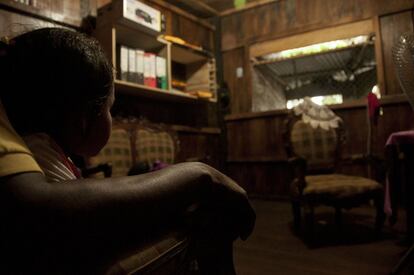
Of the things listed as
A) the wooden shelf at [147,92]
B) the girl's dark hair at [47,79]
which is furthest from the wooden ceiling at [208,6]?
the girl's dark hair at [47,79]

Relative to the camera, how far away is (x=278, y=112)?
394cm

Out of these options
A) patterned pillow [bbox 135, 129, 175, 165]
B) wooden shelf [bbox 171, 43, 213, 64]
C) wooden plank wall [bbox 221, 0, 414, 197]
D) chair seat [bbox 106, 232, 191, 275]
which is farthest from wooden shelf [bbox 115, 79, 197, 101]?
chair seat [bbox 106, 232, 191, 275]

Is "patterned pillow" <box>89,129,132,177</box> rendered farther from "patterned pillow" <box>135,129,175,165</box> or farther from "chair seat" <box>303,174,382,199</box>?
"chair seat" <box>303,174,382,199</box>

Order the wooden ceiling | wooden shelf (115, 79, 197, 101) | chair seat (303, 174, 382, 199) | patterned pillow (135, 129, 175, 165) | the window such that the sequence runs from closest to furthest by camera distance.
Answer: chair seat (303, 174, 382, 199) → patterned pillow (135, 129, 175, 165) → wooden shelf (115, 79, 197, 101) → the wooden ceiling → the window

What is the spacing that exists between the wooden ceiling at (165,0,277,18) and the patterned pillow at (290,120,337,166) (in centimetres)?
236

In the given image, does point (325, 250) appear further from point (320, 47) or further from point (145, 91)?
point (320, 47)

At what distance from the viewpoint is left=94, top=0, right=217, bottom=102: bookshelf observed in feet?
8.30

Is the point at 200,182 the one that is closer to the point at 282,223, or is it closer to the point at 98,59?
the point at 98,59

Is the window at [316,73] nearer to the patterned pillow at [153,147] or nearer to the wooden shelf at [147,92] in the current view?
the wooden shelf at [147,92]

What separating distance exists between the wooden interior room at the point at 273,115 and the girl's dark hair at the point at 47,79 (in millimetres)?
260

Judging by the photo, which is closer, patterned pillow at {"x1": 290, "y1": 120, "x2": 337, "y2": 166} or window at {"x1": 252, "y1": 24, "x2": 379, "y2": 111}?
patterned pillow at {"x1": 290, "y1": 120, "x2": 337, "y2": 166}

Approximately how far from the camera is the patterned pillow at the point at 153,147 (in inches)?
99.3

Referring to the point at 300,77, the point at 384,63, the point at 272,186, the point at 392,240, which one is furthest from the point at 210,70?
the point at 300,77

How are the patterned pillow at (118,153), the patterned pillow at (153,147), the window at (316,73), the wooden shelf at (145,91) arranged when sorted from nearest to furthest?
the patterned pillow at (118,153), the patterned pillow at (153,147), the wooden shelf at (145,91), the window at (316,73)
